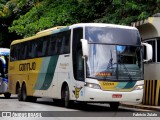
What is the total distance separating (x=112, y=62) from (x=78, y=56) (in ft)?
4.61

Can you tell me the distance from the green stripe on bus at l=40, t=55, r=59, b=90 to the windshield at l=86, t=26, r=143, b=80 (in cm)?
318

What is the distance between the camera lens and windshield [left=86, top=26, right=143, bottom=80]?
16.9m

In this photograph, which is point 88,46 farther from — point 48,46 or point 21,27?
point 21,27

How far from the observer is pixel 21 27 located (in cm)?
3027

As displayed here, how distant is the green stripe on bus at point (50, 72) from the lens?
20206 millimetres

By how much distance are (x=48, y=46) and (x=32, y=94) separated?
3.48 m

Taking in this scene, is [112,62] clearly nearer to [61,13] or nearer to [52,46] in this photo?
[52,46]

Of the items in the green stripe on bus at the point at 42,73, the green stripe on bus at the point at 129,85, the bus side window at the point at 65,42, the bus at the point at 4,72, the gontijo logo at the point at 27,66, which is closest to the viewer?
the green stripe on bus at the point at 129,85

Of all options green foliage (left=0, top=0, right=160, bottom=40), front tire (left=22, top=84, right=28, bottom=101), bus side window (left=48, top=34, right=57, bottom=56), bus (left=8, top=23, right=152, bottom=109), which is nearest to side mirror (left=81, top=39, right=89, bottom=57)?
bus (left=8, top=23, right=152, bottom=109)

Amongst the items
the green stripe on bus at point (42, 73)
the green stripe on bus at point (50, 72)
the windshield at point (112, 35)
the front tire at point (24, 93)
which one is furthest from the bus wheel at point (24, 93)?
the windshield at point (112, 35)

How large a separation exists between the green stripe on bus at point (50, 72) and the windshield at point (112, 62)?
3182mm

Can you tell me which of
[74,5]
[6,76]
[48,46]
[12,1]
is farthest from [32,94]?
[12,1]

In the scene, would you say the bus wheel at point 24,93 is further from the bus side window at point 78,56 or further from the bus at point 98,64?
the bus side window at point 78,56

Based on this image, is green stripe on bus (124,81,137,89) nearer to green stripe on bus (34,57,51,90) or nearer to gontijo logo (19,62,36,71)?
green stripe on bus (34,57,51,90)
